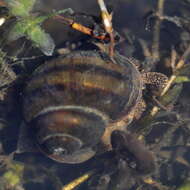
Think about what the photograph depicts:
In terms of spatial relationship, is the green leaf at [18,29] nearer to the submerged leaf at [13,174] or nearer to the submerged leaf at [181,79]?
the submerged leaf at [13,174]

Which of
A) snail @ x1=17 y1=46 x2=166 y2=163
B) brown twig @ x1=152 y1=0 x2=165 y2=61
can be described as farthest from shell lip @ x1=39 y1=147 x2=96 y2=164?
brown twig @ x1=152 y1=0 x2=165 y2=61

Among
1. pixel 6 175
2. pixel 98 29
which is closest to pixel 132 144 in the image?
pixel 98 29

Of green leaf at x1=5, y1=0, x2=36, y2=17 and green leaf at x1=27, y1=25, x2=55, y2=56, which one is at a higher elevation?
green leaf at x1=5, y1=0, x2=36, y2=17

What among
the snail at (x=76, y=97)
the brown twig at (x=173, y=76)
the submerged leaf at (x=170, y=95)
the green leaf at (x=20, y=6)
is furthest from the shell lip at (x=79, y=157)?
the green leaf at (x=20, y=6)

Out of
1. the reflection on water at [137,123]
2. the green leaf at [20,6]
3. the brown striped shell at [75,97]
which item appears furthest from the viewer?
the reflection on water at [137,123]

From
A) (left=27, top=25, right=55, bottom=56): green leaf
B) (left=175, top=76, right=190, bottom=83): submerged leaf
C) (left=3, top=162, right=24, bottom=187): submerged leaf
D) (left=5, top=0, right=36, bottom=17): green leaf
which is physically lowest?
(left=3, top=162, right=24, bottom=187): submerged leaf

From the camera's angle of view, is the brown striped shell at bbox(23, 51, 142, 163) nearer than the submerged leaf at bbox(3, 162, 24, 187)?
Yes

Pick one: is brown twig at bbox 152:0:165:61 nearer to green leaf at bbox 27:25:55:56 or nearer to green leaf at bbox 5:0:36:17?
green leaf at bbox 27:25:55:56
